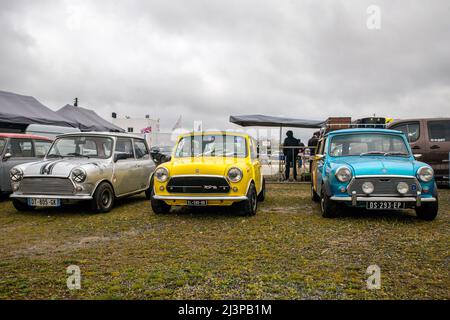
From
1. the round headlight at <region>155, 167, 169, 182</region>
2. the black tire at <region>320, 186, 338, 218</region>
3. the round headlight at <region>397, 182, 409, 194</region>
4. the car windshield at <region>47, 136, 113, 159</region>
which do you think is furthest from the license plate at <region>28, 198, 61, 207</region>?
the round headlight at <region>397, 182, 409, 194</region>

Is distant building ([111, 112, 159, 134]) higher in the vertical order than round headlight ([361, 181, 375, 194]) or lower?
higher

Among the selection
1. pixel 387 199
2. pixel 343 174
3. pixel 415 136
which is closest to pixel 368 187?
pixel 387 199

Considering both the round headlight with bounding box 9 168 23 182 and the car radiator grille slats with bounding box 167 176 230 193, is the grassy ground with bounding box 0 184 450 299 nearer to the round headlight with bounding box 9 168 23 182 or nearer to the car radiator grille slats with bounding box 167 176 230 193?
the car radiator grille slats with bounding box 167 176 230 193

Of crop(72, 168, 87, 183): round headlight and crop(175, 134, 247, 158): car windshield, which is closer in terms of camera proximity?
crop(72, 168, 87, 183): round headlight

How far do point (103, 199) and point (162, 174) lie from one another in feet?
5.04

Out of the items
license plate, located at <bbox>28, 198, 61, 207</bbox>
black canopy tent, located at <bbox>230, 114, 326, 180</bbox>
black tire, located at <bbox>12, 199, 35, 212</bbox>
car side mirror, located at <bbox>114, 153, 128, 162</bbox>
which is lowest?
black tire, located at <bbox>12, 199, 35, 212</bbox>

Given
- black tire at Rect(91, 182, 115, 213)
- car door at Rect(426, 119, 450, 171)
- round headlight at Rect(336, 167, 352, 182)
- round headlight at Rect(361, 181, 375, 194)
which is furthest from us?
car door at Rect(426, 119, 450, 171)

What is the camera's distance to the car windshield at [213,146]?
713cm

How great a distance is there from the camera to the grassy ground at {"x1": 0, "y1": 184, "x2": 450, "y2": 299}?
299cm

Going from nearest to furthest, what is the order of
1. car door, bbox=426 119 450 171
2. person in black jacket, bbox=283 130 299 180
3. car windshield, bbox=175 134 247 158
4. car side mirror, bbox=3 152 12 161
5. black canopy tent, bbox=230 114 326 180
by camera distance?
car windshield, bbox=175 134 247 158
car side mirror, bbox=3 152 12 161
car door, bbox=426 119 450 171
person in black jacket, bbox=283 130 299 180
black canopy tent, bbox=230 114 326 180

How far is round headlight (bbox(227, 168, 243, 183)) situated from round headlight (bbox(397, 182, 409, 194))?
8.34 ft

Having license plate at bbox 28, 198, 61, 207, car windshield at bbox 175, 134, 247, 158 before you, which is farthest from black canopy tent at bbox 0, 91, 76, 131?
car windshield at bbox 175, 134, 247, 158

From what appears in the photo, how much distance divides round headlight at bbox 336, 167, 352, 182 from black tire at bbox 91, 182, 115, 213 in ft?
14.5
